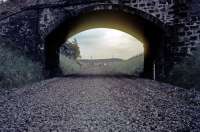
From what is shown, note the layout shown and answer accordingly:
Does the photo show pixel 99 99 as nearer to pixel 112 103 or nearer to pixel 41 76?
pixel 112 103

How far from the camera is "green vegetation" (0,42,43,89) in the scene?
1301 cm

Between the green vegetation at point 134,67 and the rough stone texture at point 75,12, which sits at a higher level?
the rough stone texture at point 75,12

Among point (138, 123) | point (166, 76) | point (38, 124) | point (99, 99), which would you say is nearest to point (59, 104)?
point (99, 99)

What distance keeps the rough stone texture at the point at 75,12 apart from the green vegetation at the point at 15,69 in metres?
0.67

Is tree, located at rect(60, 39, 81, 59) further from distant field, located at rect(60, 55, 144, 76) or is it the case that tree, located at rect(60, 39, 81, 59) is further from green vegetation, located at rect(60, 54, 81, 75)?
green vegetation, located at rect(60, 54, 81, 75)

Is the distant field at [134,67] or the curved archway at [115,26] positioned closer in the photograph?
the curved archway at [115,26]

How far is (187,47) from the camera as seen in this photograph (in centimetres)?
1504

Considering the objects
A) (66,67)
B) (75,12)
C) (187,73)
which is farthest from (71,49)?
(187,73)

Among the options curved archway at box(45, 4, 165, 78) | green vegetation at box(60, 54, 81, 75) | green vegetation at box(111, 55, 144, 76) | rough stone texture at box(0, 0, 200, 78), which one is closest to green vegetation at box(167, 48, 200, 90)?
rough stone texture at box(0, 0, 200, 78)

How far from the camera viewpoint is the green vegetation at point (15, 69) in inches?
512

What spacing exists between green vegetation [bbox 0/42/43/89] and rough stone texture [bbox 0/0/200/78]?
0.67 metres

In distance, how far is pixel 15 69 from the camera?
1438 cm

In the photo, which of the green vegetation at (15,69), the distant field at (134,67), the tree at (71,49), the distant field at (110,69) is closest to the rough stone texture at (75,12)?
the green vegetation at (15,69)

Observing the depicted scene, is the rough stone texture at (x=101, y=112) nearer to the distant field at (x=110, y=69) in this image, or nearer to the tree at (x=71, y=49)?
the distant field at (x=110, y=69)
